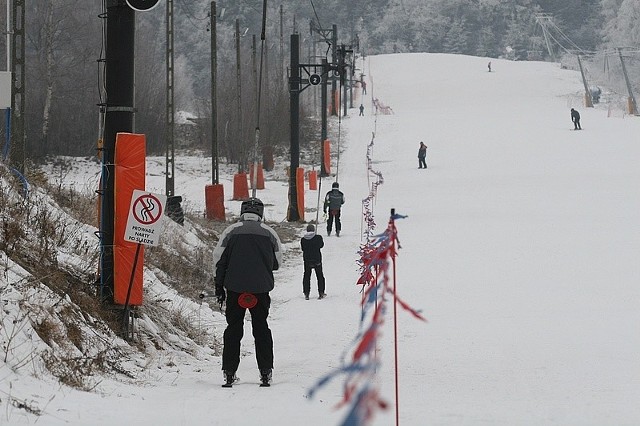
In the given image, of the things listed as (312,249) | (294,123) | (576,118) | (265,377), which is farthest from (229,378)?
(576,118)

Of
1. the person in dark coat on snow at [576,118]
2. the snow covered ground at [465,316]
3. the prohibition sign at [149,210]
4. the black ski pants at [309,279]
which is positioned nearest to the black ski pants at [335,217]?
the snow covered ground at [465,316]

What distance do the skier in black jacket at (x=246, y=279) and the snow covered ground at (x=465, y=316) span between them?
0.31 metres

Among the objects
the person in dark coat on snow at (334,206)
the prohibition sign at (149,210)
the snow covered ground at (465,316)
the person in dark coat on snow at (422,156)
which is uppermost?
the person in dark coat on snow at (422,156)

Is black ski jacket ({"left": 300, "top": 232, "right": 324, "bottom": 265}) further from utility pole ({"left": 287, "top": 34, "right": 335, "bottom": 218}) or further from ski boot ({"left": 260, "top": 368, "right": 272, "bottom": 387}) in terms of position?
utility pole ({"left": 287, "top": 34, "right": 335, "bottom": 218})

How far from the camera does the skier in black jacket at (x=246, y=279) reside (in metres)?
9.69

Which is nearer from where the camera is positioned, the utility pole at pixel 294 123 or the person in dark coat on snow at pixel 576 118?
the utility pole at pixel 294 123

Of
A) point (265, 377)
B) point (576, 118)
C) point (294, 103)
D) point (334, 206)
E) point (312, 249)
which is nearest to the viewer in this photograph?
point (265, 377)

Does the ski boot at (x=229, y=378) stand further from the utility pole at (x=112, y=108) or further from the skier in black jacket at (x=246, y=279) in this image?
the utility pole at (x=112, y=108)

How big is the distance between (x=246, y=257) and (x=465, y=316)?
6162mm

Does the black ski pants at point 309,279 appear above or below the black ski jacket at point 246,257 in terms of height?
below

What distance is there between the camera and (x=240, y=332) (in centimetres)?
988

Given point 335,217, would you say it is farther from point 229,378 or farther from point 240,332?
point 229,378

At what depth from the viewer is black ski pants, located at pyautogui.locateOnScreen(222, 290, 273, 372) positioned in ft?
32.0

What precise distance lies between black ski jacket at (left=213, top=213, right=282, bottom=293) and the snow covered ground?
0.93m
